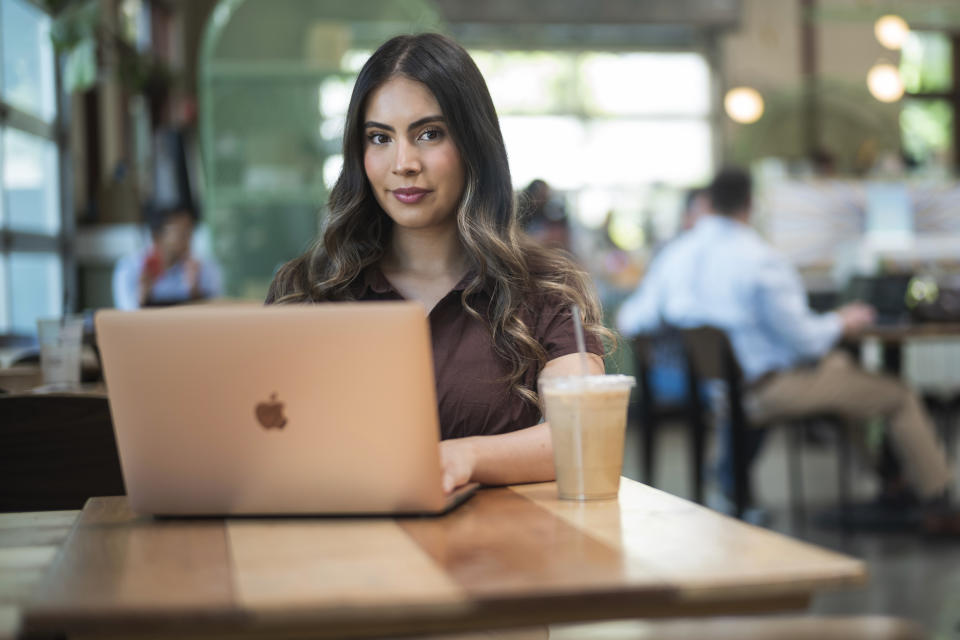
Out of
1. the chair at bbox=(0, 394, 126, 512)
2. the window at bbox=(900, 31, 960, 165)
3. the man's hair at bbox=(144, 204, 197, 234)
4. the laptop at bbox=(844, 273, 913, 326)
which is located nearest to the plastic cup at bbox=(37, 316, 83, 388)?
the chair at bbox=(0, 394, 126, 512)

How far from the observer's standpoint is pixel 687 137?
10.5 m

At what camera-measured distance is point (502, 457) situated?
135 cm

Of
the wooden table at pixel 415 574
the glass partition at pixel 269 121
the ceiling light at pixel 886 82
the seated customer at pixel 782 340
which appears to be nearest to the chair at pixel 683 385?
the seated customer at pixel 782 340

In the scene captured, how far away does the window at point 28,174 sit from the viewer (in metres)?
4.49

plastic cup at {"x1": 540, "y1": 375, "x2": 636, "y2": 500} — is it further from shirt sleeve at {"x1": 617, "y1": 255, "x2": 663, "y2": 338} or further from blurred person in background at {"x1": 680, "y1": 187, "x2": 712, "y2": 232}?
blurred person in background at {"x1": 680, "y1": 187, "x2": 712, "y2": 232}

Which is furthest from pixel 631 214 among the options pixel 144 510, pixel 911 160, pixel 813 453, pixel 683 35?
pixel 144 510

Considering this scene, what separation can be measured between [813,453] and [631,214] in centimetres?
350

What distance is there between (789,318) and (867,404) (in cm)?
45

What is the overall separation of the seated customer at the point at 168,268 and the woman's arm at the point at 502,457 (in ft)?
12.8

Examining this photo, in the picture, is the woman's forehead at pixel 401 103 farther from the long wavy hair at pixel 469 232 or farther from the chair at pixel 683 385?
the chair at pixel 683 385

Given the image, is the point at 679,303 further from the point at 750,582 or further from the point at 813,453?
the point at 750,582

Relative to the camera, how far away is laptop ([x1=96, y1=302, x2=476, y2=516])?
1055 millimetres

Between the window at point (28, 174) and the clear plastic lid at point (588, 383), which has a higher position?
the window at point (28, 174)

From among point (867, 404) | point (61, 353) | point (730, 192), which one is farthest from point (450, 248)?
point (730, 192)
